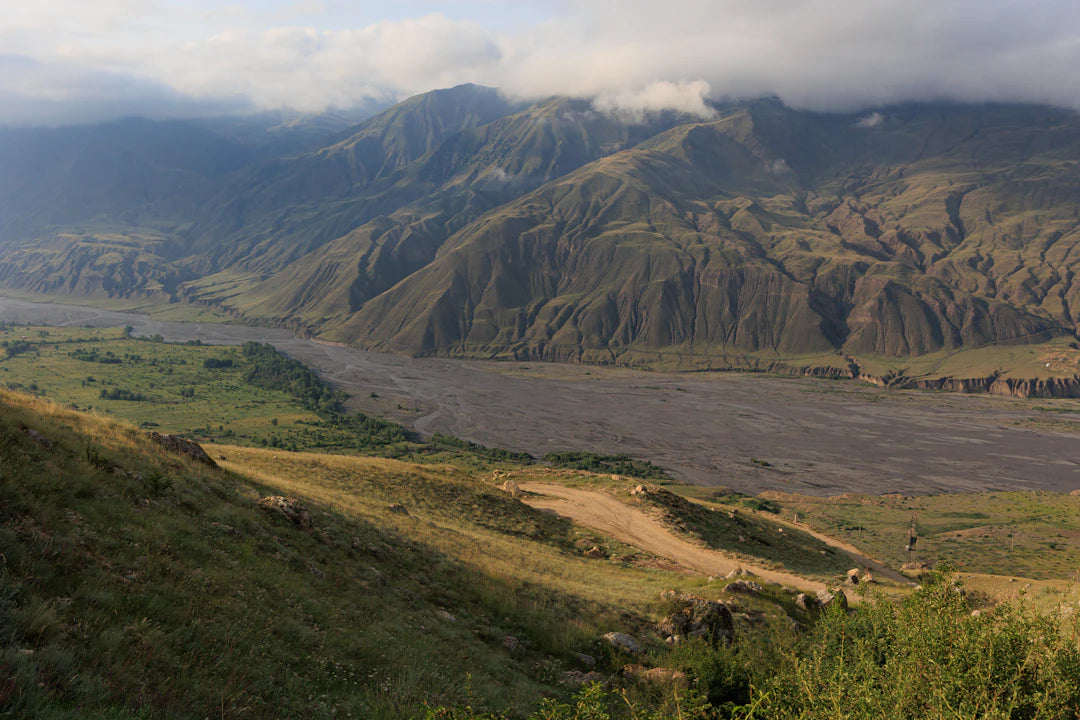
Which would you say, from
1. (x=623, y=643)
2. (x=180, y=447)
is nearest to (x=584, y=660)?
(x=623, y=643)

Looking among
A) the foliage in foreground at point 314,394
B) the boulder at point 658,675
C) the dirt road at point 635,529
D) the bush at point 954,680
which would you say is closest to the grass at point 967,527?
the dirt road at point 635,529

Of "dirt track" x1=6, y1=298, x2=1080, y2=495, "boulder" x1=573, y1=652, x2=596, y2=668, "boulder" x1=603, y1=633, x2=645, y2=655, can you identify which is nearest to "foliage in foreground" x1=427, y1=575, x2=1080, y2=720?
"boulder" x1=573, y1=652, x2=596, y2=668

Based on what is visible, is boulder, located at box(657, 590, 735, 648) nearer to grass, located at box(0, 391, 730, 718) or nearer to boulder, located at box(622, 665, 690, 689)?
grass, located at box(0, 391, 730, 718)

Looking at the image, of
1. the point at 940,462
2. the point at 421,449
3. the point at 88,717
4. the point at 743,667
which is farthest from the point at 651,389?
the point at 88,717

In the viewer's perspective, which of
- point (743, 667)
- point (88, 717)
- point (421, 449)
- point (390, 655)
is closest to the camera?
point (88, 717)

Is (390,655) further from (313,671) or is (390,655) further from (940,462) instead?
(940,462)

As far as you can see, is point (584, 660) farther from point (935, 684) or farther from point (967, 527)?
point (967, 527)
